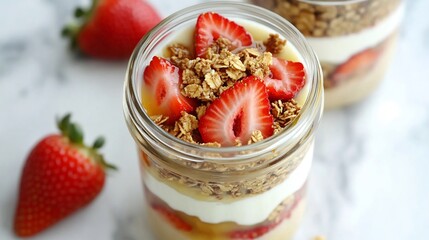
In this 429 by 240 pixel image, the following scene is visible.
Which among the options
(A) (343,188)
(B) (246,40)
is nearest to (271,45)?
(B) (246,40)

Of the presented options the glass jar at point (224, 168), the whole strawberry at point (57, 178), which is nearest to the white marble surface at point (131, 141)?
the whole strawberry at point (57, 178)

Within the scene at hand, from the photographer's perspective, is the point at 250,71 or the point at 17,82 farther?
the point at 17,82

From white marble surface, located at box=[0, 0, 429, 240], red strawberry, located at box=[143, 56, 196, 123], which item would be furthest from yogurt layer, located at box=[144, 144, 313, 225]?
white marble surface, located at box=[0, 0, 429, 240]

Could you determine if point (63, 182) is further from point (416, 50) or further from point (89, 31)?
point (416, 50)

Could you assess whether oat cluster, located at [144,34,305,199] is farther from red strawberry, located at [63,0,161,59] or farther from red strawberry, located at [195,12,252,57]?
red strawberry, located at [63,0,161,59]

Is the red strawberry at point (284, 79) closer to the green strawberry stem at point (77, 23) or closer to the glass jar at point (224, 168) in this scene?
the glass jar at point (224, 168)
